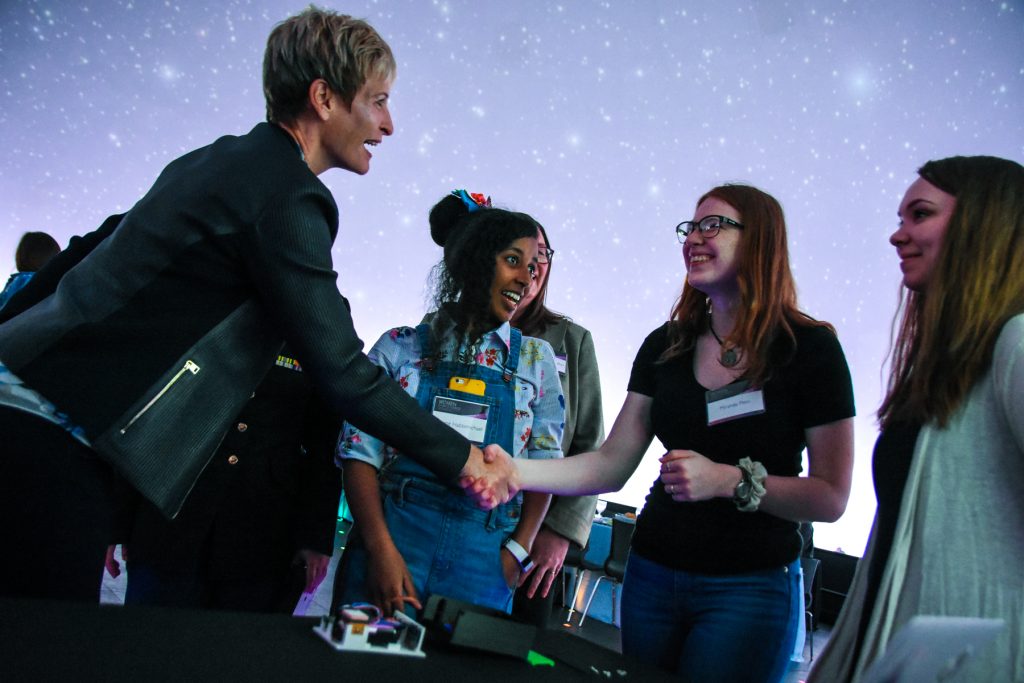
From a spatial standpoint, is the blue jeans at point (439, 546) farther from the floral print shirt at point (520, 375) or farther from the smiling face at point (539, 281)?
the smiling face at point (539, 281)

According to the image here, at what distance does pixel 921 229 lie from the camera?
1294 mm

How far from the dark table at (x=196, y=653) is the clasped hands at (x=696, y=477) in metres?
0.48

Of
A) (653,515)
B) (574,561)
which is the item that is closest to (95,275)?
(653,515)

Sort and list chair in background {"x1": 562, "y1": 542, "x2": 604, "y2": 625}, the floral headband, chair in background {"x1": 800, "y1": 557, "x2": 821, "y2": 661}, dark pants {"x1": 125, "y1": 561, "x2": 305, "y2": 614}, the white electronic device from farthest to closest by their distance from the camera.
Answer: chair in background {"x1": 562, "y1": 542, "x2": 604, "y2": 625} < chair in background {"x1": 800, "y1": 557, "x2": 821, "y2": 661} < the floral headband < dark pants {"x1": 125, "y1": 561, "x2": 305, "y2": 614} < the white electronic device

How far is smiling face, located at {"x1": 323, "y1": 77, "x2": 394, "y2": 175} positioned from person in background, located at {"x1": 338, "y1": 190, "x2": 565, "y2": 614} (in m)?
0.49

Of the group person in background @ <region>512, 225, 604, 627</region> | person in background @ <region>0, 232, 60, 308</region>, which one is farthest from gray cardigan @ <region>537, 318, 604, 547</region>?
person in background @ <region>0, 232, 60, 308</region>

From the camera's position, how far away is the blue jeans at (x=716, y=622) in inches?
53.6

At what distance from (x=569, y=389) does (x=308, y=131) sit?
1294 mm

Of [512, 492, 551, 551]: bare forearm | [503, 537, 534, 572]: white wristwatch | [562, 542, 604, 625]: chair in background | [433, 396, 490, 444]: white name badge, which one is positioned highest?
[433, 396, 490, 444]: white name badge

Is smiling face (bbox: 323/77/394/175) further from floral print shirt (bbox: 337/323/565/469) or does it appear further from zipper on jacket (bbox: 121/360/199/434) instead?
zipper on jacket (bbox: 121/360/199/434)

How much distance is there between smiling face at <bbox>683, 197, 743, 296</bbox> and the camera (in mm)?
1739

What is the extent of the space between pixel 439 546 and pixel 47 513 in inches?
30.4

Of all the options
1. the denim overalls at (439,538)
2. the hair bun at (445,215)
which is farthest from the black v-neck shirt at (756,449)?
the hair bun at (445,215)

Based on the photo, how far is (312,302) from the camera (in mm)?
1253
